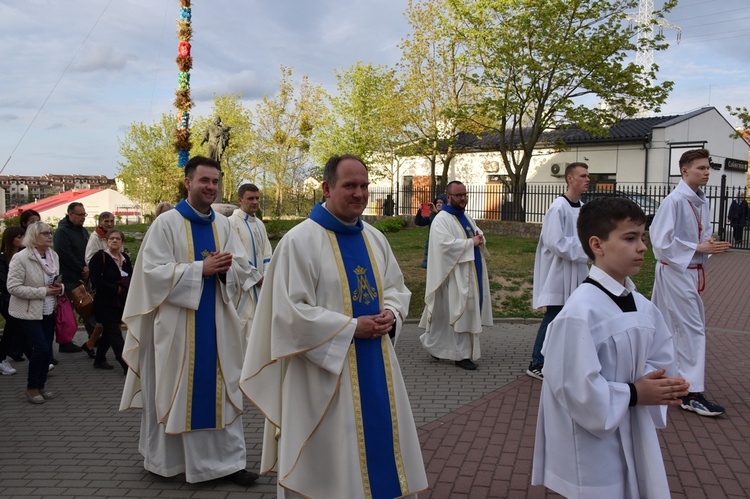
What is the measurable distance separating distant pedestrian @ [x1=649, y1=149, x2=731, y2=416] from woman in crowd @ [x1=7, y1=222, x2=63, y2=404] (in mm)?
6139

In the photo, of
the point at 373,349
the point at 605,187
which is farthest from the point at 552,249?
the point at 605,187

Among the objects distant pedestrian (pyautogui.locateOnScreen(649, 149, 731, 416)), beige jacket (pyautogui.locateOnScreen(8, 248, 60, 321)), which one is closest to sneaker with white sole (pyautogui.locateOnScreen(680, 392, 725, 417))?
distant pedestrian (pyautogui.locateOnScreen(649, 149, 731, 416))

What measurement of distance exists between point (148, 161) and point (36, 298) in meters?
43.6

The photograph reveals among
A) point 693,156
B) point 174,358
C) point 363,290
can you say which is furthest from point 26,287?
point 693,156

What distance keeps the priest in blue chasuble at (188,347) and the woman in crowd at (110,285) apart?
10.1 ft

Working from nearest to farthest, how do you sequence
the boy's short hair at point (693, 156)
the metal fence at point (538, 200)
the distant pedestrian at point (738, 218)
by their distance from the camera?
the boy's short hair at point (693, 156)
the distant pedestrian at point (738, 218)
the metal fence at point (538, 200)

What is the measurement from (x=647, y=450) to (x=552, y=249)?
407 cm

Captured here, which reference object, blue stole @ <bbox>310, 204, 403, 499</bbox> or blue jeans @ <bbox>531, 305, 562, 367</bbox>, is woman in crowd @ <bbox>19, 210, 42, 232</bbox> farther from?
blue jeans @ <bbox>531, 305, 562, 367</bbox>

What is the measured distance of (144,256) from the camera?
446 centimetres

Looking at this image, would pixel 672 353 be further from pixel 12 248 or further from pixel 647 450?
pixel 12 248

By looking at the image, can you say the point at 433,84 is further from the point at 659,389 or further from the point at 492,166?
the point at 659,389

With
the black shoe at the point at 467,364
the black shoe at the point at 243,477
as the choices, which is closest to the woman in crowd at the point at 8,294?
the black shoe at the point at 243,477

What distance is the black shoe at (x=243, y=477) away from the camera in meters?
4.37

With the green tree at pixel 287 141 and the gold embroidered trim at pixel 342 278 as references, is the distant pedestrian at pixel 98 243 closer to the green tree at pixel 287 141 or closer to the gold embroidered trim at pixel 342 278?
the gold embroidered trim at pixel 342 278
